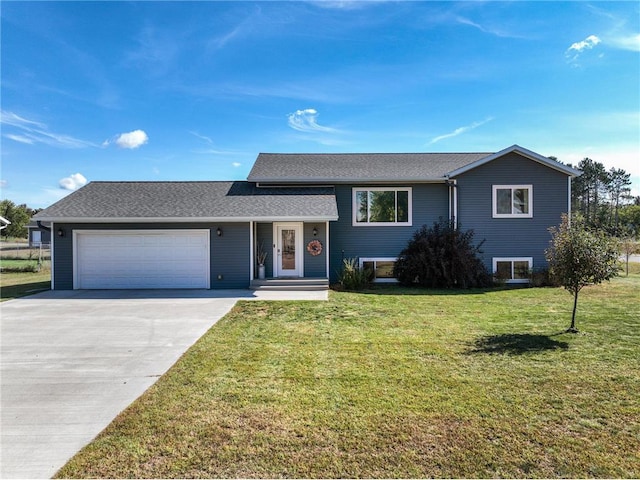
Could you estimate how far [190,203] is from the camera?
43.5ft

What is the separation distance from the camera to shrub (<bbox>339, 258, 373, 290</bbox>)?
12.5 meters

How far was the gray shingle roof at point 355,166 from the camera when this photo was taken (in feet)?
45.6

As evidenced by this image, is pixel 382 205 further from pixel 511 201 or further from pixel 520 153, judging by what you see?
pixel 520 153

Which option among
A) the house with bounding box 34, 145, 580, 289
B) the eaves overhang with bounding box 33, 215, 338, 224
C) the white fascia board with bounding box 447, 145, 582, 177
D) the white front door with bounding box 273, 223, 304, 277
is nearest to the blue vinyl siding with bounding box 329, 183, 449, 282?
the house with bounding box 34, 145, 580, 289

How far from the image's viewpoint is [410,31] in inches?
486

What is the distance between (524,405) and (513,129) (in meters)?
19.1

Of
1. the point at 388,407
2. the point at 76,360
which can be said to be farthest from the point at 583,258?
the point at 76,360

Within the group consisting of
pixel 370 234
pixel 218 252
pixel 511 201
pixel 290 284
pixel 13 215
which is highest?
pixel 13 215

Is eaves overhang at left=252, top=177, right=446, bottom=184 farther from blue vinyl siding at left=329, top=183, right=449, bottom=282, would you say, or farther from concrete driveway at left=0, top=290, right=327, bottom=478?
concrete driveway at left=0, top=290, right=327, bottom=478

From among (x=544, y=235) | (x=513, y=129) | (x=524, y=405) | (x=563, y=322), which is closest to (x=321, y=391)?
(x=524, y=405)

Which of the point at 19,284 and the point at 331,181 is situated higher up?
the point at 331,181

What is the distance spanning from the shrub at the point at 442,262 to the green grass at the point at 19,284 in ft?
45.0

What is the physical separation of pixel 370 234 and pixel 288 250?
11.4ft

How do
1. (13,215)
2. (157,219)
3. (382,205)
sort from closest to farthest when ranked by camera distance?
(157,219)
(382,205)
(13,215)
